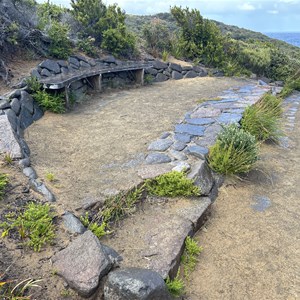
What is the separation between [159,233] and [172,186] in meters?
0.68

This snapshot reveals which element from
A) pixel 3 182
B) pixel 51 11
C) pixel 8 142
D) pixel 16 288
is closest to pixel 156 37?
pixel 51 11

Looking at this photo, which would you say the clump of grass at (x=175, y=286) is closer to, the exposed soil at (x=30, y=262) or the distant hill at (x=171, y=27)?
the exposed soil at (x=30, y=262)

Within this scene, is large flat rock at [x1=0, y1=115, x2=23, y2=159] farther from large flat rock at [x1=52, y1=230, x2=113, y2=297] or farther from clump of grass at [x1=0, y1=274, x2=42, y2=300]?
clump of grass at [x1=0, y1=274, x2=42, y2=300]

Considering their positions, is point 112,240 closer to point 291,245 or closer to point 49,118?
point 291,245

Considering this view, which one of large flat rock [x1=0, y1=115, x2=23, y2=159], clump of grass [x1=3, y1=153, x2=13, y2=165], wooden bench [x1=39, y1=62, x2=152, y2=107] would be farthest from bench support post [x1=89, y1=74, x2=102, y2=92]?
clump of grass [x1=3, y1=153, x2=13, y2=165]

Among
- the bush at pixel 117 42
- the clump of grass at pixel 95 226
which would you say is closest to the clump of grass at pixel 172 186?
the clump of grass at pixel 95 226

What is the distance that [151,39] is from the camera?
10.5 m

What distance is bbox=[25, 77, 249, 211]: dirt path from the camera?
11.6 ft

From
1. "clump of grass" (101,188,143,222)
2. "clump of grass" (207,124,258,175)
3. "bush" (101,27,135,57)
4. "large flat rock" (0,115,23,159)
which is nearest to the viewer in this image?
"clump of grass" (101,188,143,222)

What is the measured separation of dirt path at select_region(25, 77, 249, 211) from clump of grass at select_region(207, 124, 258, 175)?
0.99 metres

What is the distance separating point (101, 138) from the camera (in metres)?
4.88

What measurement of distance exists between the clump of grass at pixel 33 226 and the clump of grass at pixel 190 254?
1181mm

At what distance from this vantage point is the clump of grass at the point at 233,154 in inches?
159

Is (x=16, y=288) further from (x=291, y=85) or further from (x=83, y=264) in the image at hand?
(x=291, y=85)
